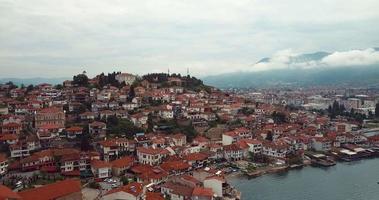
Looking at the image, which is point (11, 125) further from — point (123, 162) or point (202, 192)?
point (202, 192)

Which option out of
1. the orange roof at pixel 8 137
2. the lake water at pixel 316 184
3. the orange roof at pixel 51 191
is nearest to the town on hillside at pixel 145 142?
the orange roof at pixel 51 191

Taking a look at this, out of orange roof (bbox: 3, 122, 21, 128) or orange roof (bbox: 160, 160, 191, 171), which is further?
orange roof (bbox: 3, 122, 21, 128)

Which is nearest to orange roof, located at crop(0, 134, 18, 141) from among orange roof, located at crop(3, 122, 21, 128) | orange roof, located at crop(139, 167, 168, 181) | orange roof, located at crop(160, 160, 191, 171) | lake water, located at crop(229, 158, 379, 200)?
orange roof, located at crop(3, 122, 21, 128)

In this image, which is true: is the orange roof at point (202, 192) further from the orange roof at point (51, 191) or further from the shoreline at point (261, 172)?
the shoreline at point (261, 172)

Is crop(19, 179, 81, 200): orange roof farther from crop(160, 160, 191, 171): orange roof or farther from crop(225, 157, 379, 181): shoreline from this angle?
crop(225, 157, 379, 181): shoreline

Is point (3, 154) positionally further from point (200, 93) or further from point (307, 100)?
point (307, 100)

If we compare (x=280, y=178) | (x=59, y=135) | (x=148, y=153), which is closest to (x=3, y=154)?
(x=59, y=135)

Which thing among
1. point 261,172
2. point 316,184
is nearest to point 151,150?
point 261,172
